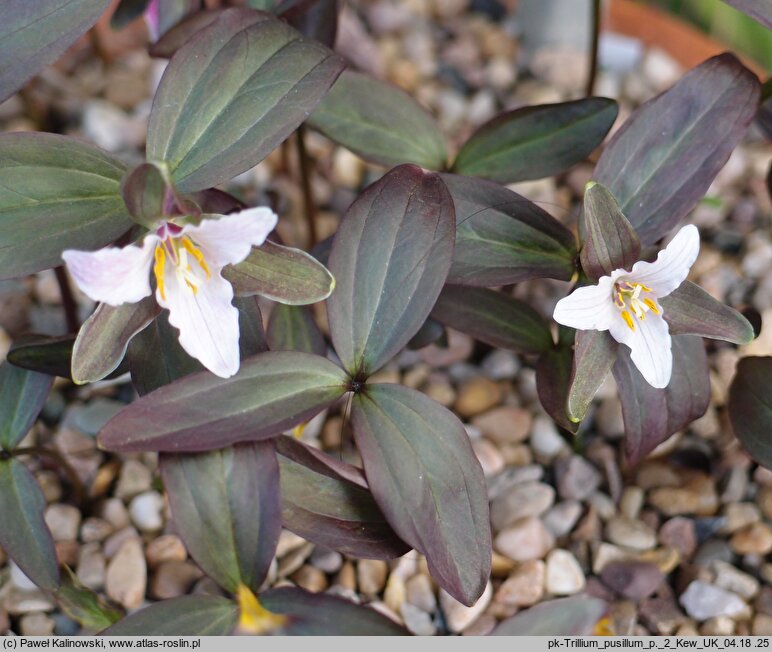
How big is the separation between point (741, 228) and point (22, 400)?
1086 mm

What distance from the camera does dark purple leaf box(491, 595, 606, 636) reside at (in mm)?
723

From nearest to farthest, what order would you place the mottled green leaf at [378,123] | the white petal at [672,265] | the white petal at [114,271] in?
1. the white petal at [114,271]
2. the white petal at [672,265]
3. the mottled green leaf at [378,123]

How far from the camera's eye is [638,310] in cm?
76

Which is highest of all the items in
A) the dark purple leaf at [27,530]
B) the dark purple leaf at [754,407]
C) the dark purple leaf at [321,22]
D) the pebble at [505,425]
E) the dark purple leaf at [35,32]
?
the dark purple leaf at [35,32]

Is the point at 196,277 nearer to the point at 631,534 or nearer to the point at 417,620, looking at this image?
the point at 417,620

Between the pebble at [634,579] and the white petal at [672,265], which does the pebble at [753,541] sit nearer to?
the pebble at [634,579]

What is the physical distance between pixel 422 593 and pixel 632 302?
437 millimetres

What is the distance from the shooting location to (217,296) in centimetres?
71

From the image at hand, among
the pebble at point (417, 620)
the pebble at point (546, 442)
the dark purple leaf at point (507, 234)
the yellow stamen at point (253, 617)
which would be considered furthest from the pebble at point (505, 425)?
the yellow stamen at point (253, 617)

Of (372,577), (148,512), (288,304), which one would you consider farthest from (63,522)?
(288,304)

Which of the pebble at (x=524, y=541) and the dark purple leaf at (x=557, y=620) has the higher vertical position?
the dark purple leaf at (x=557, y=620)

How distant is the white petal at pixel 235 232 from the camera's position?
0.65 meters

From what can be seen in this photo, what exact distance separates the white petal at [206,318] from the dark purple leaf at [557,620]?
0.30m

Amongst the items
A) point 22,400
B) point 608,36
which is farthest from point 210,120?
point 608,36
